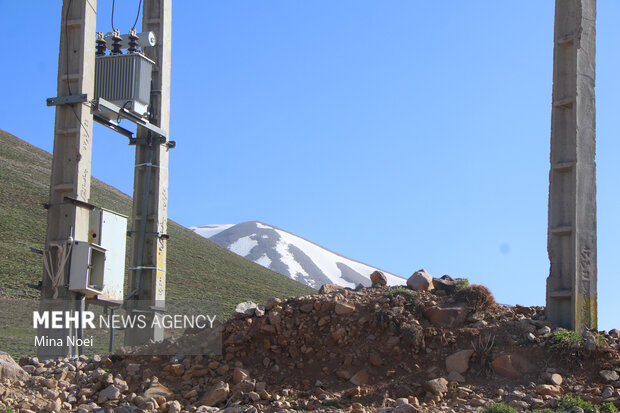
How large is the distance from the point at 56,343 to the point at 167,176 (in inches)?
139

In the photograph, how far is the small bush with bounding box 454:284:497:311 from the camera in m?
12.5

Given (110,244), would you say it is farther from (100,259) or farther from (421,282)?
(421,282)

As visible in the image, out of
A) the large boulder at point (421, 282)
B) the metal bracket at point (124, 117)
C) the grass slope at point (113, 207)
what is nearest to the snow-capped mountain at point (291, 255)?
the grass slope at point (113, 207)

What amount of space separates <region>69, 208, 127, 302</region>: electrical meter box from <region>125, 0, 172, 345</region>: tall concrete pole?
1070 mm

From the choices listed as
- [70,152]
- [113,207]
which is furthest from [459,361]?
[113,207]

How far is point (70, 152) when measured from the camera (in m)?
12.2

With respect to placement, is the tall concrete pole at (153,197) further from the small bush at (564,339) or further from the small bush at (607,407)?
the small bush at (607,407)

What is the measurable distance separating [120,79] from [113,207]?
49.6 metres

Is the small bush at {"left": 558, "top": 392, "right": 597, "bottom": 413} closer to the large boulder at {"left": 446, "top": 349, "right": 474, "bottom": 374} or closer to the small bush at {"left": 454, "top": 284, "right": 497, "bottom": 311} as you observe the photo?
the large boulder at {"left": 446, "top": 349, "right": 474, "bottom": 374}

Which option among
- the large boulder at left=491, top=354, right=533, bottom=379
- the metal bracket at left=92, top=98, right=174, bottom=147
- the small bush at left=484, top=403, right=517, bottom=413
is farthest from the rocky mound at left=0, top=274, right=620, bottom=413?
the metal bracket at left=92, top=98, right=174, bottom=147

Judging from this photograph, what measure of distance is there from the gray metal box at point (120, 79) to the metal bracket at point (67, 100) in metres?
0.95

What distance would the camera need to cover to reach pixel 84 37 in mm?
12461

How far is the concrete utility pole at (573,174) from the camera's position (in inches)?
493

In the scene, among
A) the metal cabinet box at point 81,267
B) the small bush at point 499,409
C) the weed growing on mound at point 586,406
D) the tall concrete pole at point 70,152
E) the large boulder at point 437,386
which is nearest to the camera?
the small bush at point 499,409
